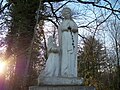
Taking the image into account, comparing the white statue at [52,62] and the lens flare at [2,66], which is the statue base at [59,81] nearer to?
the white statue at [52,62]

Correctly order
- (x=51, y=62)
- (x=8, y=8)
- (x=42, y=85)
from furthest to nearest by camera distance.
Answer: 1. (x=8, y=8)
2. (x=51, y=62)
3. (x=42, y=85)

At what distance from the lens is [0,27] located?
1280 cm

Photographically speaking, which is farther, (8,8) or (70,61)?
(8,8)

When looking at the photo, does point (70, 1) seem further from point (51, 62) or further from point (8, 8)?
point (51, 62)

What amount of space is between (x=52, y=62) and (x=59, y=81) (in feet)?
1.93

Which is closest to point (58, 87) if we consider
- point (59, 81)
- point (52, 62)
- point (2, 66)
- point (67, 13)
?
point (59, 81)

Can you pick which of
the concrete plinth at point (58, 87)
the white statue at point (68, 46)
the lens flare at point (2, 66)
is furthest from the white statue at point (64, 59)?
the lens flare at point (2, 66)

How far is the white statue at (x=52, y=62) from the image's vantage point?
21.1ft

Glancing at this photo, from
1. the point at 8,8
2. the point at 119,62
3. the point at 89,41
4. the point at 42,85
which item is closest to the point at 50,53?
the point at 42,85

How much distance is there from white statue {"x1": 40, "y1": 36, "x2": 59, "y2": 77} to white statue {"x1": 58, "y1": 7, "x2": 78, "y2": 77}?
153 millimetres

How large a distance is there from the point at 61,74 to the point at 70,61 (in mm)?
414

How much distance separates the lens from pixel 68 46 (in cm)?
675

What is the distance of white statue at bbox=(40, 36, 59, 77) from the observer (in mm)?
6443

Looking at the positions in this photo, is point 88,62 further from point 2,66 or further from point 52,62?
point 52,62
